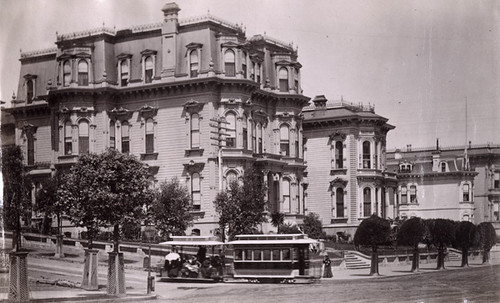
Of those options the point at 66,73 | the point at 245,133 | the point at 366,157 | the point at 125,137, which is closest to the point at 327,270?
the point at 245,133

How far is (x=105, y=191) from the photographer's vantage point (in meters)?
22.3

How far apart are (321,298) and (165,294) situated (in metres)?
3.95

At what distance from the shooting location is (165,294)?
2116 cm

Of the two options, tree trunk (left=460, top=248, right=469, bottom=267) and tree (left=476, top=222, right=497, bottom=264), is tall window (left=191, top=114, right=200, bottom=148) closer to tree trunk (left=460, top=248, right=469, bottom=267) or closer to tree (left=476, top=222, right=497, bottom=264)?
tree (left=476, top=222, right=497, bottom=264)

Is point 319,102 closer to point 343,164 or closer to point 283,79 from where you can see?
point 343,164

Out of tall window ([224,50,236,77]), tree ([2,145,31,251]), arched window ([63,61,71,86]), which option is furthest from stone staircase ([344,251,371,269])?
tree ([2,145,31,251])

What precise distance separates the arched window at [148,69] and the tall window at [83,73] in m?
2.57

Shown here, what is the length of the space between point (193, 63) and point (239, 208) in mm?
6469

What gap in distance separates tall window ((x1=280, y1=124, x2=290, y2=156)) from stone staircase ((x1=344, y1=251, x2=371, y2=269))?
249 inches

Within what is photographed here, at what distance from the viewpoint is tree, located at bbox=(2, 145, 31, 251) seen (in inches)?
769

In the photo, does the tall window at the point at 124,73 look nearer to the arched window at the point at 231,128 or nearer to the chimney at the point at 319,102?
the arched window at the point at 231,128

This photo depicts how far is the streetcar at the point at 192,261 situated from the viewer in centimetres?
2367

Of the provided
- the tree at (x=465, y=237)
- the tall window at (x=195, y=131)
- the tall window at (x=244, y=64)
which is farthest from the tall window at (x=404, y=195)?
the tall window at (x=195, y=131)

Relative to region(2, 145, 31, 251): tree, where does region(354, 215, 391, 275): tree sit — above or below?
below
